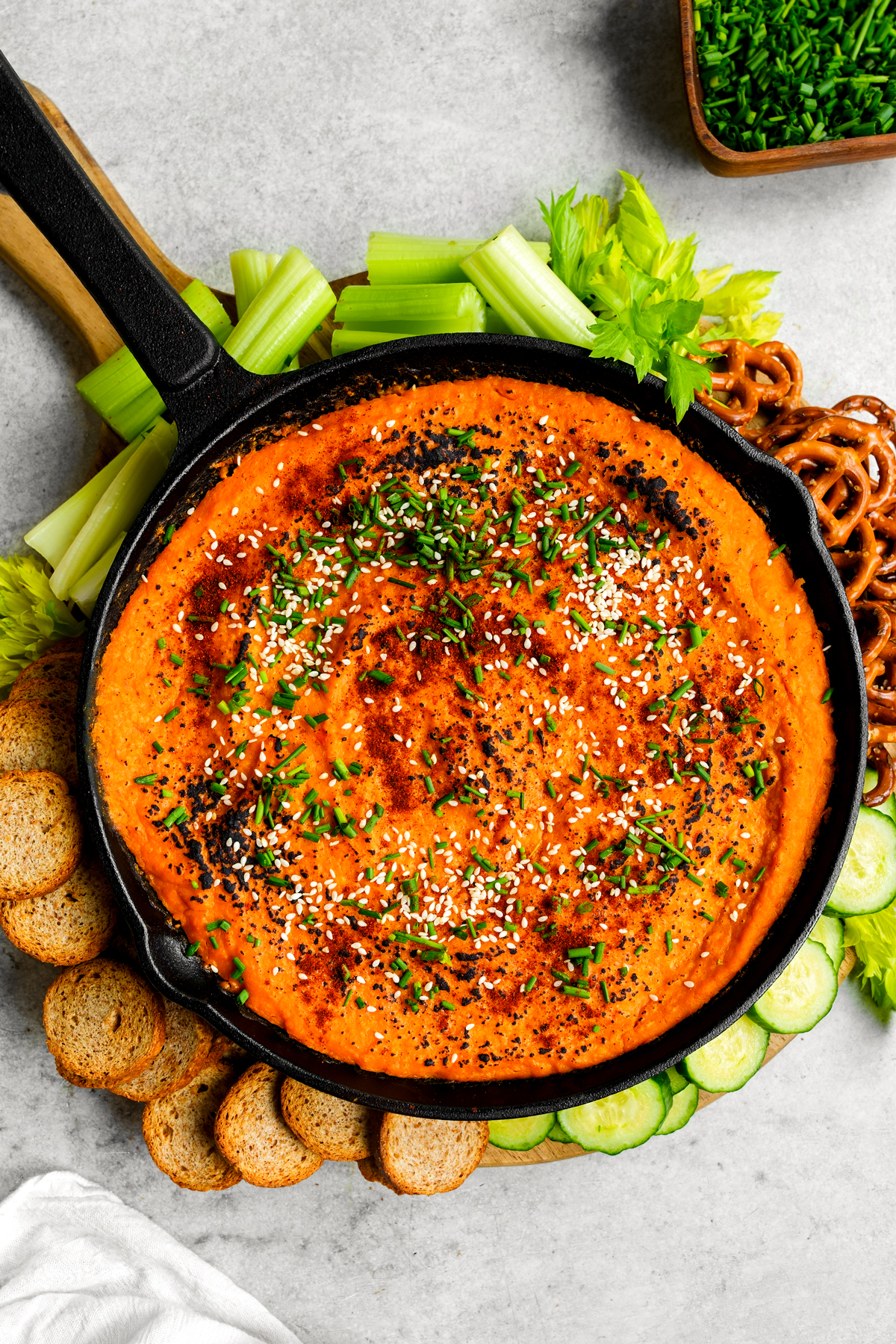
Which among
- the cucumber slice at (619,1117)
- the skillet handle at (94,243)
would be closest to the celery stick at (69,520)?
the skillet handle at (94,243)

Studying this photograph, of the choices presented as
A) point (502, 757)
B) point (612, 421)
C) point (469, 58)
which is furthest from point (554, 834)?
point (469, 58)

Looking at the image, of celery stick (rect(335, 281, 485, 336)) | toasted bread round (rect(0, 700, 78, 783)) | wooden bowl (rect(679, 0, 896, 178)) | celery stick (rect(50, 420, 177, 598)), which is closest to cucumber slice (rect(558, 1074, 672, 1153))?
toasted bread round (rect(0, 700, 78, 783))

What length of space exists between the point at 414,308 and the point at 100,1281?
415 centimetres

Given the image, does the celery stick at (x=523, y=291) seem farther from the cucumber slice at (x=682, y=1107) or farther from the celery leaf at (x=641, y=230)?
the cucumber slice at (x=682, y=1107)

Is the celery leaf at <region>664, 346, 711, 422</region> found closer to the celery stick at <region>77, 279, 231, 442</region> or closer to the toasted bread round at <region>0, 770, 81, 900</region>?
the celery stick at <region>77, 279, 231, 442</region>

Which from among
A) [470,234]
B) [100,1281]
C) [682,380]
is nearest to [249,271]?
[470,234]

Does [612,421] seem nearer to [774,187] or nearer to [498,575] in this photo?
[498,575]

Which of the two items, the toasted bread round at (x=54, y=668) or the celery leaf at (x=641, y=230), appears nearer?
the toasted bread round at (x=54, y=668)

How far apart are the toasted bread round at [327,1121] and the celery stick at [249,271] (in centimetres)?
300

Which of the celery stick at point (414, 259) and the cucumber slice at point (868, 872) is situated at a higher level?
the celery stick at point (414, 259)

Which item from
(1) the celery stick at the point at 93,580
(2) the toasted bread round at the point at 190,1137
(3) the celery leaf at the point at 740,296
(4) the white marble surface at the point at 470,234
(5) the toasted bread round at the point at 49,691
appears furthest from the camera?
(4) the white marble surface at the point at 470,234

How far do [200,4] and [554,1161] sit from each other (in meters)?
5.20

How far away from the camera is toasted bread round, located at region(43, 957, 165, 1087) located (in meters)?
3.33

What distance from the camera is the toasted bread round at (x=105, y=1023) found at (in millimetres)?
3330
